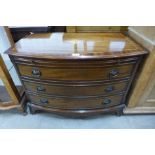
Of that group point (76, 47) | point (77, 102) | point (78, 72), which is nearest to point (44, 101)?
point (77, 102)

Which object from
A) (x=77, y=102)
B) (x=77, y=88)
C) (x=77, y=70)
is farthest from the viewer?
(x=77, y=102)

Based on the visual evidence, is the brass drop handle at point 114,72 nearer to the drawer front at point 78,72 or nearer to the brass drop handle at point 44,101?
the drawer front at point 78,72

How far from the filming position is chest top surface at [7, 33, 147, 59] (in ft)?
3.43

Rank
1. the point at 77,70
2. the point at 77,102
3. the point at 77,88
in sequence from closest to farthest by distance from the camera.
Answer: the point at 77,70 → the point at 77,88 → the point at 77,102

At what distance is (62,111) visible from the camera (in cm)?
140

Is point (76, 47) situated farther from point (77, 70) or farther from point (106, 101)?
point (106, 101)

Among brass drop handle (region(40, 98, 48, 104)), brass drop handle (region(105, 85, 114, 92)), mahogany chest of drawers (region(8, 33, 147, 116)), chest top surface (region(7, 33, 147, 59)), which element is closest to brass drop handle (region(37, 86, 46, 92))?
mahogany chest of drawers (region(8, 33, 147, 116))

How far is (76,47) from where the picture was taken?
1136 mm

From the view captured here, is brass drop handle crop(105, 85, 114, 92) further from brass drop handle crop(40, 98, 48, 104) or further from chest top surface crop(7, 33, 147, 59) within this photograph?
brass drop handle crop(40, 98, 48, 104)

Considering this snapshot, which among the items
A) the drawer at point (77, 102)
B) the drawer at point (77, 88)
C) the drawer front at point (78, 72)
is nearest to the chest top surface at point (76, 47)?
the drawer front at point (78, 72)

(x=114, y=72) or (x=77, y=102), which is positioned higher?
(x=114, y=72)

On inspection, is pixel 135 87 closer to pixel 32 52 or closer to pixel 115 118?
pixel 115 118

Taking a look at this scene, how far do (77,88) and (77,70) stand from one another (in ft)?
0.58

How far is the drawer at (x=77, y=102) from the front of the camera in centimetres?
131
